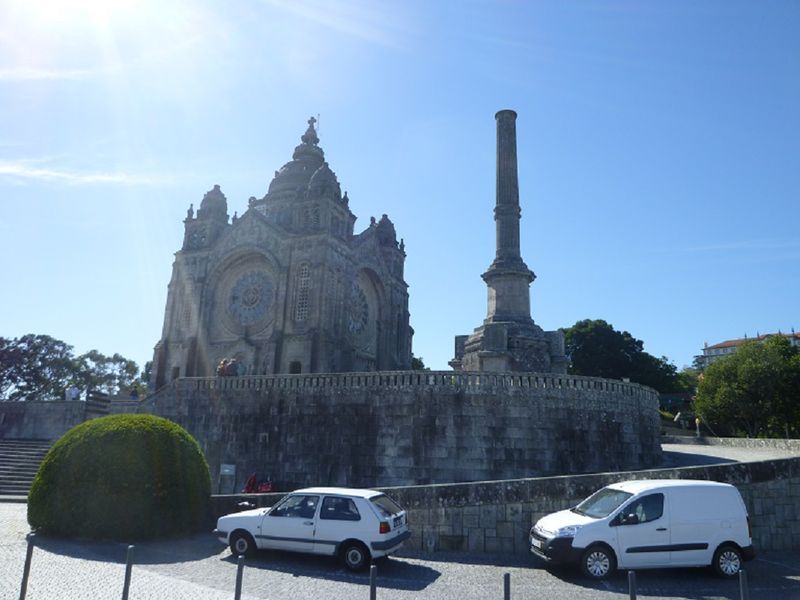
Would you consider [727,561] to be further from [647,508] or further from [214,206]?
[214,206]

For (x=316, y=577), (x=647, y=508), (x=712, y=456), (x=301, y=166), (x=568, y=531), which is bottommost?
(x=316, y=577)

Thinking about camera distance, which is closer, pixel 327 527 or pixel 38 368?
pixel 327 527

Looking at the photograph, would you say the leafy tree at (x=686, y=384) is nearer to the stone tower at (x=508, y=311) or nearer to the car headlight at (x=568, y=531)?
the stone tower at (x=508, y=311)

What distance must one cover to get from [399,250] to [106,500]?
35.8 m

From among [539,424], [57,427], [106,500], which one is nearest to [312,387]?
[539,424]

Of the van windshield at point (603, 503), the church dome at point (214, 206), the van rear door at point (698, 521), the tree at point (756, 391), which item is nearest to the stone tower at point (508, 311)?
the van windshield at point (603, 503)

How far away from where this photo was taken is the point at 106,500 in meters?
11.0

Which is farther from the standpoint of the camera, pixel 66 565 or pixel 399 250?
pixel 399 250

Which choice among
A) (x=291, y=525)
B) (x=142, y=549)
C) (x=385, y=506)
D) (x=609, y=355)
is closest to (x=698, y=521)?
(x=385, y=506)

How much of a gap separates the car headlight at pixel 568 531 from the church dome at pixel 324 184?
3032 cm

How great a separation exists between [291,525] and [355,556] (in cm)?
130

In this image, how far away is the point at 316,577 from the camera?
8812 millimetres

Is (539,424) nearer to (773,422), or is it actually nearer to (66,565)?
(66,565)

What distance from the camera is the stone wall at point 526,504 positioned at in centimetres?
1059
